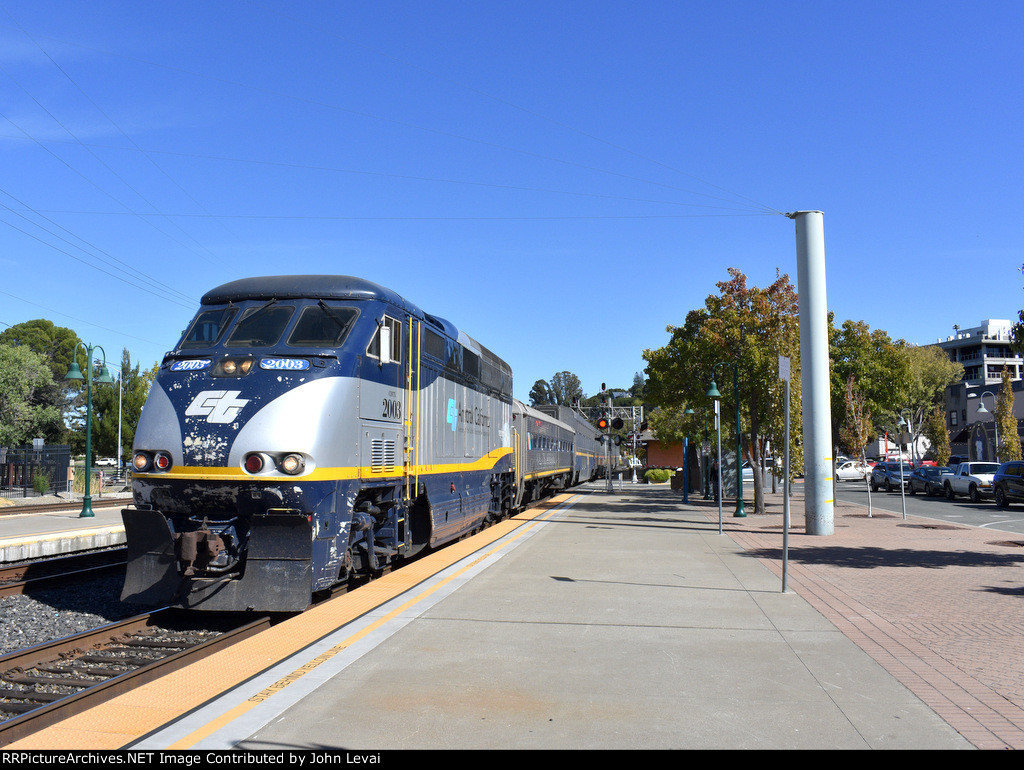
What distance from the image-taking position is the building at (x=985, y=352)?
4190 inches

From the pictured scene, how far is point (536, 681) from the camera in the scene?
20.2ft

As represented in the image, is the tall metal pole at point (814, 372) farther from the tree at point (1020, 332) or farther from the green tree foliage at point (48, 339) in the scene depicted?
the green tree foliage at point (48, 339)

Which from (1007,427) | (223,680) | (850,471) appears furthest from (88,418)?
(850,471)

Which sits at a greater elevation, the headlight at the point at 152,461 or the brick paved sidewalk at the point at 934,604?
the headlight at the point at 152,461

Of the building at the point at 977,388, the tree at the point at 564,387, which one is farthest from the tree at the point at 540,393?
the building at the point at 977,388

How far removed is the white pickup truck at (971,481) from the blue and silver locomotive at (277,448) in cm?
3088

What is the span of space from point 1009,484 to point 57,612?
30611 millimetres

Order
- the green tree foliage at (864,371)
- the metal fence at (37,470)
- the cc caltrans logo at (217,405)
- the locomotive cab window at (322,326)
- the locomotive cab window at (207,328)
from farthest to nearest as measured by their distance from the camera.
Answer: the metal fence at (37,470) < the green tree foliage at (864,371) < the locomotive cab window at (207,328) < the locomotive cab window at (322,326) < the cc caltrans logo at (217,405)

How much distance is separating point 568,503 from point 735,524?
8.81 m

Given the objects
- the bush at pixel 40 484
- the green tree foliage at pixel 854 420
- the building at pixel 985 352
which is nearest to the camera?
the green tree foliage at pixel 854 420

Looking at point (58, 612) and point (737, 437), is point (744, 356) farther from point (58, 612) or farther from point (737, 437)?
point (58, 612)

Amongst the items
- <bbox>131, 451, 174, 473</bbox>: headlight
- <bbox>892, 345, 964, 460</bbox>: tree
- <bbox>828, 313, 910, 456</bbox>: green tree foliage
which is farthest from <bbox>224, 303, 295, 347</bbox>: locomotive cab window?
<bbox>892, 345, 964, 460</bbox>: tree

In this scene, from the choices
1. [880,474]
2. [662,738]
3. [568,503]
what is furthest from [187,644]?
[880,474]

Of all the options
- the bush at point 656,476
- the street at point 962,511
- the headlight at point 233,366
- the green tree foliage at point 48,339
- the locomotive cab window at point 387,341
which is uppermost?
the green tree foliage at point 48,339
